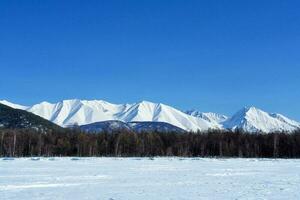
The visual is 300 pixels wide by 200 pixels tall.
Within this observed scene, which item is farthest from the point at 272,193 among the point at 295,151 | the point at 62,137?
the point at 62,137

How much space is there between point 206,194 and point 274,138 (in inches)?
3621

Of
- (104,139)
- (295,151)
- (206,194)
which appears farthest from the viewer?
(104,139)

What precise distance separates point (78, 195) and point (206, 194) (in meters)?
6.09

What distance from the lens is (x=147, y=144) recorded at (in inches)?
4756

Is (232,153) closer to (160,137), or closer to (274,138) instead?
(274,138)

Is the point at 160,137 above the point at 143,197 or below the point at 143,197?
above

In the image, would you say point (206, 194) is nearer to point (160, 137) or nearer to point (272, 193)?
point (272, 193)

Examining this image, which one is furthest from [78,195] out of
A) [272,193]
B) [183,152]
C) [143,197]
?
[183,152]

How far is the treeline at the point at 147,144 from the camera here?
113812 mm

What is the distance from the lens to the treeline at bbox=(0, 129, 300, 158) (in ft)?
373

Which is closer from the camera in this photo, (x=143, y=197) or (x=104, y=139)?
(x=143, y=197)

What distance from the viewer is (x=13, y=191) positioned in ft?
87.7

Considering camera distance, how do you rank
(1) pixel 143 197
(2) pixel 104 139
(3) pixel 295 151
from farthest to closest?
(2) pixel 104 139, (3) pixel 295 151, (1) pixel 143 197

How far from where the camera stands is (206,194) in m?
26.6
